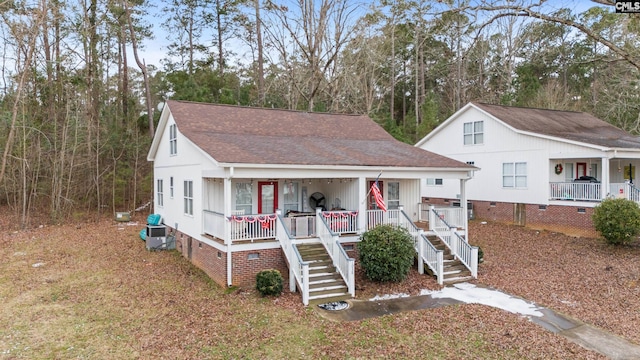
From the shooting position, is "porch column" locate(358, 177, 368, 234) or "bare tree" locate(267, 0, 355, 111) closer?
"porch column" locate(358, 177, 368, 234)

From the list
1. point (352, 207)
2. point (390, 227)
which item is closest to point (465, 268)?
point (390, 227)

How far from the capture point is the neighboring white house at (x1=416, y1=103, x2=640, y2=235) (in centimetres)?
1833

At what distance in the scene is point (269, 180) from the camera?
14664 millimetres

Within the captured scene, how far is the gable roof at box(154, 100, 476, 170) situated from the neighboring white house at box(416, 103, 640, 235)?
12.5 ft

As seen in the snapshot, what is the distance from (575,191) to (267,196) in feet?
46.8

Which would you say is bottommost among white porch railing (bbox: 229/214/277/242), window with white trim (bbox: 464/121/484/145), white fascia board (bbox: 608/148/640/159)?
white porch railing (bbox: 229/214/277/242)

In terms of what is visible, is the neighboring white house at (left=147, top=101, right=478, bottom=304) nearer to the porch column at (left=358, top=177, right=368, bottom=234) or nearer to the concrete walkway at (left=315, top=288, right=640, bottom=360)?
the porch column at (left=358, top=177, right=368, bottom=234)

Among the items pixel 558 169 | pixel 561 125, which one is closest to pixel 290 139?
pixel 558 169

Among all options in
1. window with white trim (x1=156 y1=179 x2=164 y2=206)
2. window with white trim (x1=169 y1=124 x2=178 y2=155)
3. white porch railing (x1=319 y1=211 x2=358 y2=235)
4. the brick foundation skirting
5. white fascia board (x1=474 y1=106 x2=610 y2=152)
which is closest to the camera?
the brick foundation skirting

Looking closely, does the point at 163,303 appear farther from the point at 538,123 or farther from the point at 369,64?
the point at 369,64

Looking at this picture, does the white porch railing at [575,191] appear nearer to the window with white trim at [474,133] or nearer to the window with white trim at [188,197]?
the window with white trim at [474,133]

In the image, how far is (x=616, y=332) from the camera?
8.71 metres

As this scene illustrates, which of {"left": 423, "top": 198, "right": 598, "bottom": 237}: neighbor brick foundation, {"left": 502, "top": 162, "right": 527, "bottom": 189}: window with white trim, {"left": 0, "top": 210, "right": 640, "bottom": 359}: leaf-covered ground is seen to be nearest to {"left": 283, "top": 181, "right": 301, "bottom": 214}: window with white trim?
{"left": 0, "top": 210, "right": 640, "bottom": 359}: leaf-covered ground

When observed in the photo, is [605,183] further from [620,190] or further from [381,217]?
[381,217]
